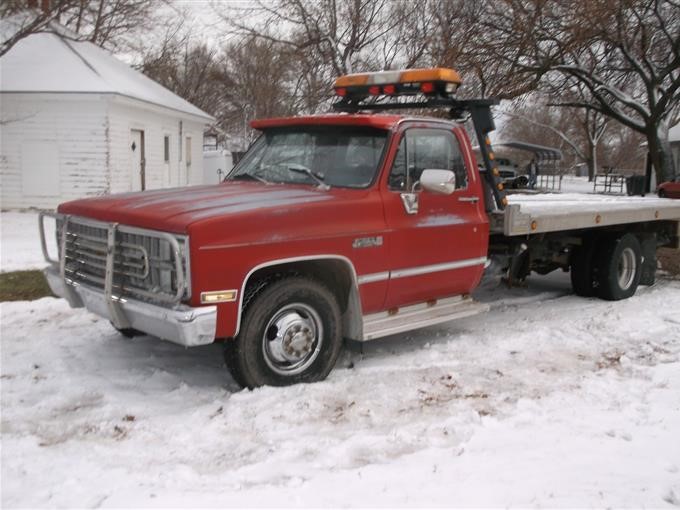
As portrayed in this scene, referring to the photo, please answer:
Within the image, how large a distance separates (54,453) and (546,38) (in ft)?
58.7

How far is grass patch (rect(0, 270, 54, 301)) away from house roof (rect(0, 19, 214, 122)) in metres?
9.94

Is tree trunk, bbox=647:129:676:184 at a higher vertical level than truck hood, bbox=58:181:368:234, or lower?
higher

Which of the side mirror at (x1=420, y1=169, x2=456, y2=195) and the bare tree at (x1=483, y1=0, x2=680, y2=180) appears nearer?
the side mirror at (x1=420, y1=169, x2=456, y2=195)

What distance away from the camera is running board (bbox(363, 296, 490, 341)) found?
17.6 feet

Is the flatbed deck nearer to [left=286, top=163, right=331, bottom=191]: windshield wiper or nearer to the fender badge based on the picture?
the fender badge

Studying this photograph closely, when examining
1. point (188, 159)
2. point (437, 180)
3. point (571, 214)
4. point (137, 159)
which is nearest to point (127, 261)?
point (437, 180)

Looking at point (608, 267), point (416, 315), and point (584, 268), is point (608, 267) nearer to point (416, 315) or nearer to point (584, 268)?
point (584, 268)

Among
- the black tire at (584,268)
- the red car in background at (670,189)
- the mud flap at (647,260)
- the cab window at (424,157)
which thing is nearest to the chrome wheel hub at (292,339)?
the cab window at (424,157)

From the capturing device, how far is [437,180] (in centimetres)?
526

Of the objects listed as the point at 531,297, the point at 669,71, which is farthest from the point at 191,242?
the point at 669,71

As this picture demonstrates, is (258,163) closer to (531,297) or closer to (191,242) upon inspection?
(191,242)

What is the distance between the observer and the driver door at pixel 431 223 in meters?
5.44

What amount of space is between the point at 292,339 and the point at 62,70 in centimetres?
1623

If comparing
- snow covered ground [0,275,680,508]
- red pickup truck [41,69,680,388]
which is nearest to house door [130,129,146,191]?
snow covered ground [0,275,680,508]
